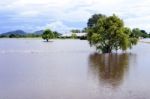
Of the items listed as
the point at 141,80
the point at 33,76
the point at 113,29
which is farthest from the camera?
the point at 113,29

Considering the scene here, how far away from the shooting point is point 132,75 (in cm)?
2964

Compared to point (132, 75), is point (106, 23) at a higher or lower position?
higher

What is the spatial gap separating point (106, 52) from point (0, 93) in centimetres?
3572

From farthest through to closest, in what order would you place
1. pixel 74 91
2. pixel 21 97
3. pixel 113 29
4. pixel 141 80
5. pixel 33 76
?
pixel 113 29
pixel 33 76
pixel 141 80
pixel 74 91
pixel 21 97

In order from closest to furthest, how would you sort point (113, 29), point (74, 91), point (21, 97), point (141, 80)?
point (21, 97) < point (74, 91) < point (141, 80) < point (113, 29)

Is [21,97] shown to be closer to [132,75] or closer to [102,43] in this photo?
[132,75]

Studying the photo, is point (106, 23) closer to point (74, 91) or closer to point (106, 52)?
point (106, 52)

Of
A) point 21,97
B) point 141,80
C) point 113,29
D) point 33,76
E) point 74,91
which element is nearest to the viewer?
point 21,97

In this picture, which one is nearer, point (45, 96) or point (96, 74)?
point (45, 96)

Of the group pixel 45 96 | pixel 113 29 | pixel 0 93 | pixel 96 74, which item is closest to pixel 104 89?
pixel 45 96

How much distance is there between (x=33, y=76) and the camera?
94.5 feet

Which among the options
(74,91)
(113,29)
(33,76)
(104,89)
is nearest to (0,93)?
(74,91)

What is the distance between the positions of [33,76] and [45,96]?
895 centimetres

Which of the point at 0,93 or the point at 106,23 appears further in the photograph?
the point at 106,23
